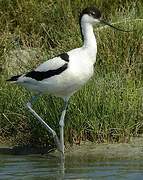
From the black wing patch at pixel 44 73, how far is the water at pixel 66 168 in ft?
2.92

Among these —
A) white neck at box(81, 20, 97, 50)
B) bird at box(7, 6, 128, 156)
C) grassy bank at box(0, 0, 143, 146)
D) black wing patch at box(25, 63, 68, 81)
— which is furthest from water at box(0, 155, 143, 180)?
white neck at box(81, 20, 97, 50)

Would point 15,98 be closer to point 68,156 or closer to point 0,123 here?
point 0,123

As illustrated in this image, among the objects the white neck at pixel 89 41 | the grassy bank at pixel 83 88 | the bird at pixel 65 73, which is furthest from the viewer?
the grassy bank at pixel 83 88

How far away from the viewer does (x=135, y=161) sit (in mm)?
8109

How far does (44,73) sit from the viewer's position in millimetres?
8625

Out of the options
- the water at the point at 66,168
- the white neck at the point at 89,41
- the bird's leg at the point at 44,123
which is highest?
the white neck at the point at 89,41

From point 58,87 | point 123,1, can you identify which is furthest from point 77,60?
point 123,1

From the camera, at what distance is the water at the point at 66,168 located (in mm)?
7543

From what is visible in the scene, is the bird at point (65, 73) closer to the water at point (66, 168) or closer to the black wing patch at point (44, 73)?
the black wing patch at point (44, 73)

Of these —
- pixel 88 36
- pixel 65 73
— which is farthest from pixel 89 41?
pixel 65 73

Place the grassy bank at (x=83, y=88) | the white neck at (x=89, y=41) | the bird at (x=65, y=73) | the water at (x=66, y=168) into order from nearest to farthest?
the water at (x=66, y=168) → the bird at (x=65, y=73) → the white neck at (x=89, y=41) → the grassy bank at (x=83, y=88)

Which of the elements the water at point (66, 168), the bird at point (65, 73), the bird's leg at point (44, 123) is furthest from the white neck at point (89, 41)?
the water at point (66, 168)

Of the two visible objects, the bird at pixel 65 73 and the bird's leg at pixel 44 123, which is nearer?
the bird at pixel 65 73

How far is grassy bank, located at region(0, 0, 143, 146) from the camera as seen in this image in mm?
8812
